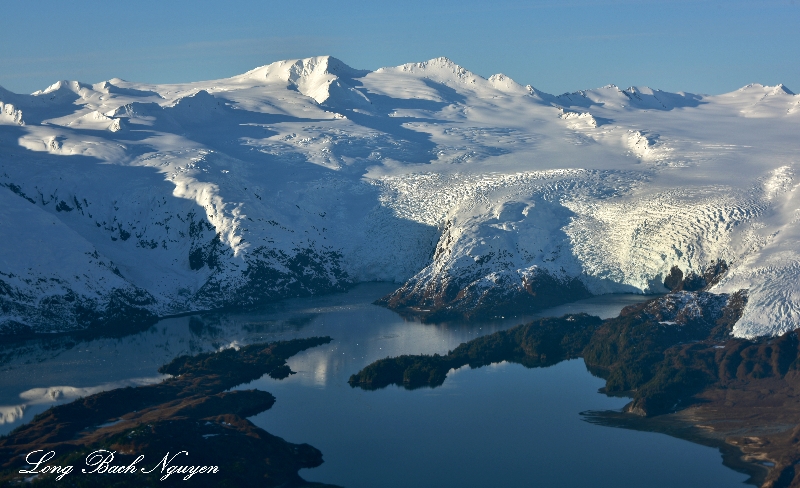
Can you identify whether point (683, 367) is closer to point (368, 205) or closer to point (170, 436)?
point (170, 436)

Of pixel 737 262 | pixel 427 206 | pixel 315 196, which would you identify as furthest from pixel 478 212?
pixel 737 262

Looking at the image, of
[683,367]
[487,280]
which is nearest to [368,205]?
[487,280]

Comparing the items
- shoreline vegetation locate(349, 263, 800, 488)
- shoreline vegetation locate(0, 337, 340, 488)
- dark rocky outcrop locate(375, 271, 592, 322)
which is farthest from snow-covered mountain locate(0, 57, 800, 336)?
shoreline vegetation locate(0, 337, 340, 488)

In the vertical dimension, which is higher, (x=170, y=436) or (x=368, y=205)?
(x=368, y=205)

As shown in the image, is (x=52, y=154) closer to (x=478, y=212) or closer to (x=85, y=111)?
(x=85, y=111)

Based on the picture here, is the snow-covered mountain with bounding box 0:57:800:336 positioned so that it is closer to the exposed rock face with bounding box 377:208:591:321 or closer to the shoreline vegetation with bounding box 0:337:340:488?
the exposed rock face with bounding box 377:208:591:321

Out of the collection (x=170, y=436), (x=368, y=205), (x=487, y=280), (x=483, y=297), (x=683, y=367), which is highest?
(x=368, y=205)

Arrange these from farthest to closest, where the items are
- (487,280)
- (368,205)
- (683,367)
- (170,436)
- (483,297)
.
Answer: (368,205) → (487,280) → (483,297) → (683,367) → (170,436)
